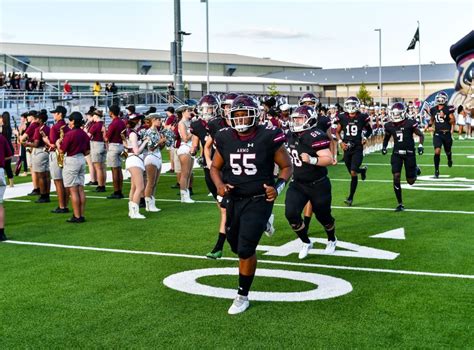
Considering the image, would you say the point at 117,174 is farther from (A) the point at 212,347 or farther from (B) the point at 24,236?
(A) the point at 212,347

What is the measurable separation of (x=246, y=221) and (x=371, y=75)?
77.1m

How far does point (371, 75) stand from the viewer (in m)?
80.8

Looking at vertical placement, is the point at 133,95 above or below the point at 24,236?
above

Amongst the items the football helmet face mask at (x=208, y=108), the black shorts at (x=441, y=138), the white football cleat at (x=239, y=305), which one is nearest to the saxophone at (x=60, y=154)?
the football helmet face mask at (x=208, y=108)

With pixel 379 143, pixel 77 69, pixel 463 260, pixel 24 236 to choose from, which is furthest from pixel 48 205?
pixel 77 69

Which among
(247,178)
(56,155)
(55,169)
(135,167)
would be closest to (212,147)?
(135,167)

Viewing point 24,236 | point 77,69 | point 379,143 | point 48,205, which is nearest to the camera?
point 24,236

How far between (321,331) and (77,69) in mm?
68135

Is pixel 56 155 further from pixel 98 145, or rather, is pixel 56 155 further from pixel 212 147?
pixel 212 147

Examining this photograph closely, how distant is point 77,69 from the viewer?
70.4 m

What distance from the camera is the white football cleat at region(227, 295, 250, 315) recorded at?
19.6 ft

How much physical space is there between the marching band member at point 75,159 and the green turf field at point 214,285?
0.48 m

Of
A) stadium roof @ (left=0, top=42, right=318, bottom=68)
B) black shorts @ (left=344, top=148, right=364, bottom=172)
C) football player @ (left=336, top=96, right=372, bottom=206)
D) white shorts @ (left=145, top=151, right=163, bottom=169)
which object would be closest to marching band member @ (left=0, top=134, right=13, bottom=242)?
white shorts @ (left=145, top=151, right=163, bottom=169)

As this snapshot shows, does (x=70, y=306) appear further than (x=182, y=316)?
Yes
